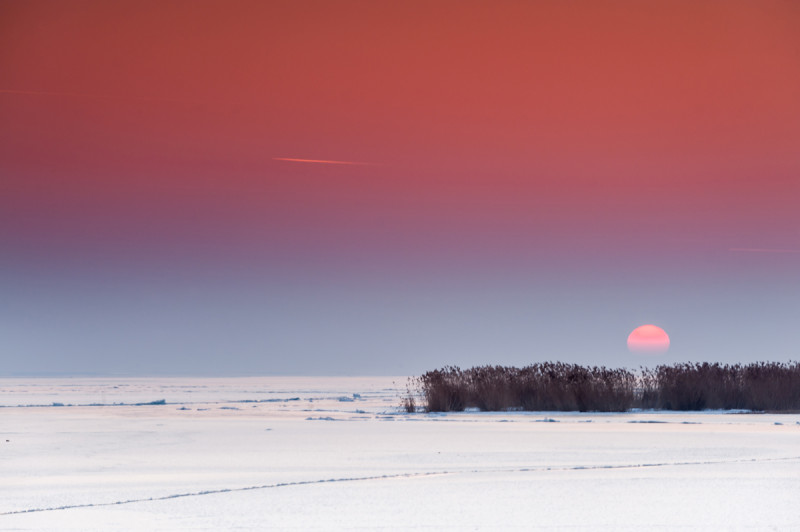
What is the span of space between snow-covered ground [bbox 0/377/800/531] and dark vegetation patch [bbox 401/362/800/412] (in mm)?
7134

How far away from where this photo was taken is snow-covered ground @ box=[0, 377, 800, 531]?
19.7 ft

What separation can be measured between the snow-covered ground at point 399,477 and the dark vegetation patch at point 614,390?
23.4 ft

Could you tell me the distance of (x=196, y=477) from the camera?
838 centimetres

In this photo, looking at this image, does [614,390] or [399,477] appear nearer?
[399,477]

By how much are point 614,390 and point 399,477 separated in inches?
592

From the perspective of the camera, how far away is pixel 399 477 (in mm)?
8297

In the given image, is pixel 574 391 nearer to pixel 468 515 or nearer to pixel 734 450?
pixel 734 450

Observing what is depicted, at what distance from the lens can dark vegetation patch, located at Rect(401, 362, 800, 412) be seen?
74.2ft

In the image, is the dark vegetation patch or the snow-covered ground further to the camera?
the dark vegetation patch

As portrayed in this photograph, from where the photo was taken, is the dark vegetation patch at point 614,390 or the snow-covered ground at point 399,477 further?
the dark vegetation patch at point 614,390

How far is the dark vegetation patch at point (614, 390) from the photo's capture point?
2262cm

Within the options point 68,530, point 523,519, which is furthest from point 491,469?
point 68,530

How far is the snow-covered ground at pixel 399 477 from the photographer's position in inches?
236

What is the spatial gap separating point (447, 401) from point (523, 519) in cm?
1713
